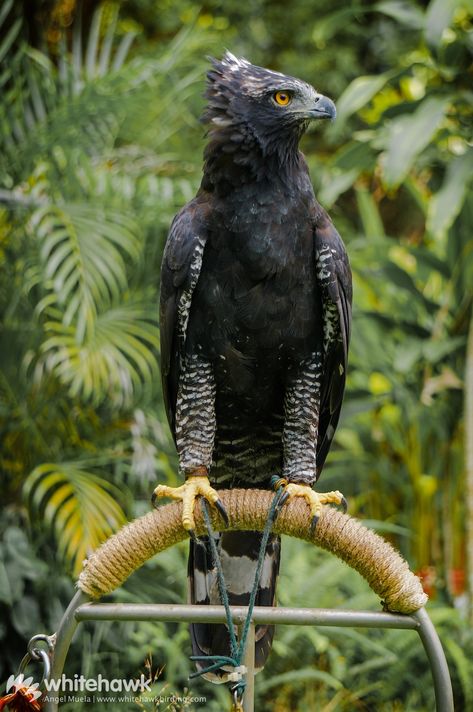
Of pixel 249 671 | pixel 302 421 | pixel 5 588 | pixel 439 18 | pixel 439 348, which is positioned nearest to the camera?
pixel 249 671

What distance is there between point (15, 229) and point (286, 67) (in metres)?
3.42

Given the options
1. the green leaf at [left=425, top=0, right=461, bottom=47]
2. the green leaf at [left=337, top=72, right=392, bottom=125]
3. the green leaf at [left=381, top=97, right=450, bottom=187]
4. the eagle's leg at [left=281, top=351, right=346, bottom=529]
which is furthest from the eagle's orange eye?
the green leaf at [left=337, top=72, right=392, bottom=125]

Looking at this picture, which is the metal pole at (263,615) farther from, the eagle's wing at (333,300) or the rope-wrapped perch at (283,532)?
the eagle's wing at (333,300)

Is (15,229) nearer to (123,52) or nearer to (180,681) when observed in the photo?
(123,52)

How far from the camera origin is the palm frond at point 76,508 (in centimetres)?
329

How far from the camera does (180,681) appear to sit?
3.46m

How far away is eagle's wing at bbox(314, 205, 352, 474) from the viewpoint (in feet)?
7.26

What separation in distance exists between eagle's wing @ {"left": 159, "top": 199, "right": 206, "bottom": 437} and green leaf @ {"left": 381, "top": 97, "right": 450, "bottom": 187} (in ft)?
4.90

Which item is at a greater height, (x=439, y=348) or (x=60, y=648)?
(x=439, y=348)

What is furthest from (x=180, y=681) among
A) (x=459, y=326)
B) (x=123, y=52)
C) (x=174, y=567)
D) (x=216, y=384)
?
(x=123, y=52)

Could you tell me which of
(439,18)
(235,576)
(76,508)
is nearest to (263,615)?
(235,576)

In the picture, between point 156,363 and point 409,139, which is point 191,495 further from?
point 409,139

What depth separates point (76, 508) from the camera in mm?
3416

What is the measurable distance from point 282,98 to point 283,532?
43.9 inches
